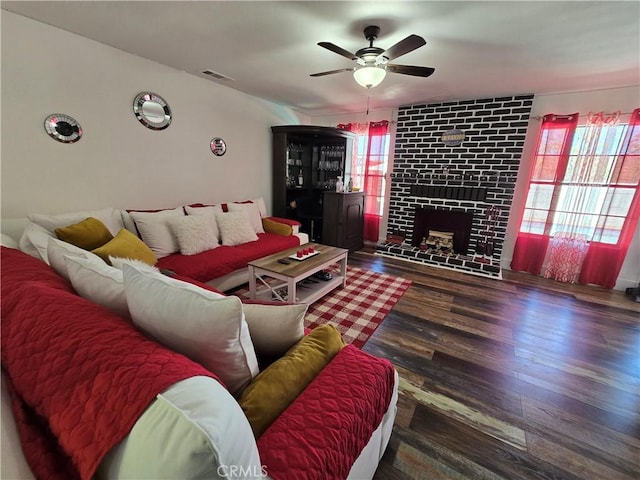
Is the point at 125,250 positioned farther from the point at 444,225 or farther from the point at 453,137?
the point at 453,137

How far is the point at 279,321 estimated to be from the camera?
3.59 ft

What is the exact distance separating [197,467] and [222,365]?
1.31 ft

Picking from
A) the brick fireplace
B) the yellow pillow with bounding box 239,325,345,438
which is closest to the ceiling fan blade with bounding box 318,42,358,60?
the yellow pillow with bounding box 239,325,345,438

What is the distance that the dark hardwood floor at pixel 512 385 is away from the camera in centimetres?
132

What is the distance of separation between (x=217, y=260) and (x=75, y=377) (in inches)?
80.3

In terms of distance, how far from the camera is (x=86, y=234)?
6.74ft

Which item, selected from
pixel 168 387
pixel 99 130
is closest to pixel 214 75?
pixel 99 130

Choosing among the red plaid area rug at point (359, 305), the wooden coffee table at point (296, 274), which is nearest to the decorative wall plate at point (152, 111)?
the wooden coffee table at point (296, 274)

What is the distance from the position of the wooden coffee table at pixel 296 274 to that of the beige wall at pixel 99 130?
61.9 inches

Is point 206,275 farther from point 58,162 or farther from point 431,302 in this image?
point 431,302

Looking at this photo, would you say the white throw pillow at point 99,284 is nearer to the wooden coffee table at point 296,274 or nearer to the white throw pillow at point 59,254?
the white throw pillow at point 59,254

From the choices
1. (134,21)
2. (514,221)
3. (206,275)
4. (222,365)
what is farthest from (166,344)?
(514,221)

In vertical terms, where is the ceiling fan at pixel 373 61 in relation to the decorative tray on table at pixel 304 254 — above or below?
above

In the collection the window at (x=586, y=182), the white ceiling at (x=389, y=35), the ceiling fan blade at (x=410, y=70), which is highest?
the white ceiling at (x=389, y=35)
